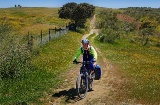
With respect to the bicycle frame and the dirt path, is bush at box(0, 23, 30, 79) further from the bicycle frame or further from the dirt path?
the bicycle frame

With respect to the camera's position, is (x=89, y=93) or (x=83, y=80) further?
(x=89, y=93)

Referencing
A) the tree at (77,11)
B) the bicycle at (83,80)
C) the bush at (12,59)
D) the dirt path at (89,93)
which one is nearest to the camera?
the dirt path at (89,93)

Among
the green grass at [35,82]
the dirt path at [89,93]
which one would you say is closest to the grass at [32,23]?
the green grass at [35,82]

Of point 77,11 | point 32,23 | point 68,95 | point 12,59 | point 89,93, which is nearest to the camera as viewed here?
point 68,95

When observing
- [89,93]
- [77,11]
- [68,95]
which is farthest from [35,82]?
[77,11]

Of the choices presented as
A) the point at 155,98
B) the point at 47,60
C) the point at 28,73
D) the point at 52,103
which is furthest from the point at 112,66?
the point at 52,103

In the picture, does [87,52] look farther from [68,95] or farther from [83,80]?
[68,95]

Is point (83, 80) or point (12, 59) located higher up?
point (12, 59)

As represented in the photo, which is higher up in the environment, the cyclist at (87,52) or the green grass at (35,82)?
the cyclist at (87,52)

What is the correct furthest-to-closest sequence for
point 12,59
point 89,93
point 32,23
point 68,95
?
1. point 32,23
2. point 12,59
3. point 89,93
4. point 68,95

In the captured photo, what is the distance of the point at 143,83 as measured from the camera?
18.1m

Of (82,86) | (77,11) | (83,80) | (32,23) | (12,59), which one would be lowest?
(32,23)

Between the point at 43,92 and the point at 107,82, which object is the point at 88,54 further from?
the point at 107,82

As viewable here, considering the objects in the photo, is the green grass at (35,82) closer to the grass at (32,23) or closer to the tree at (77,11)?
the grass at (32,23)
